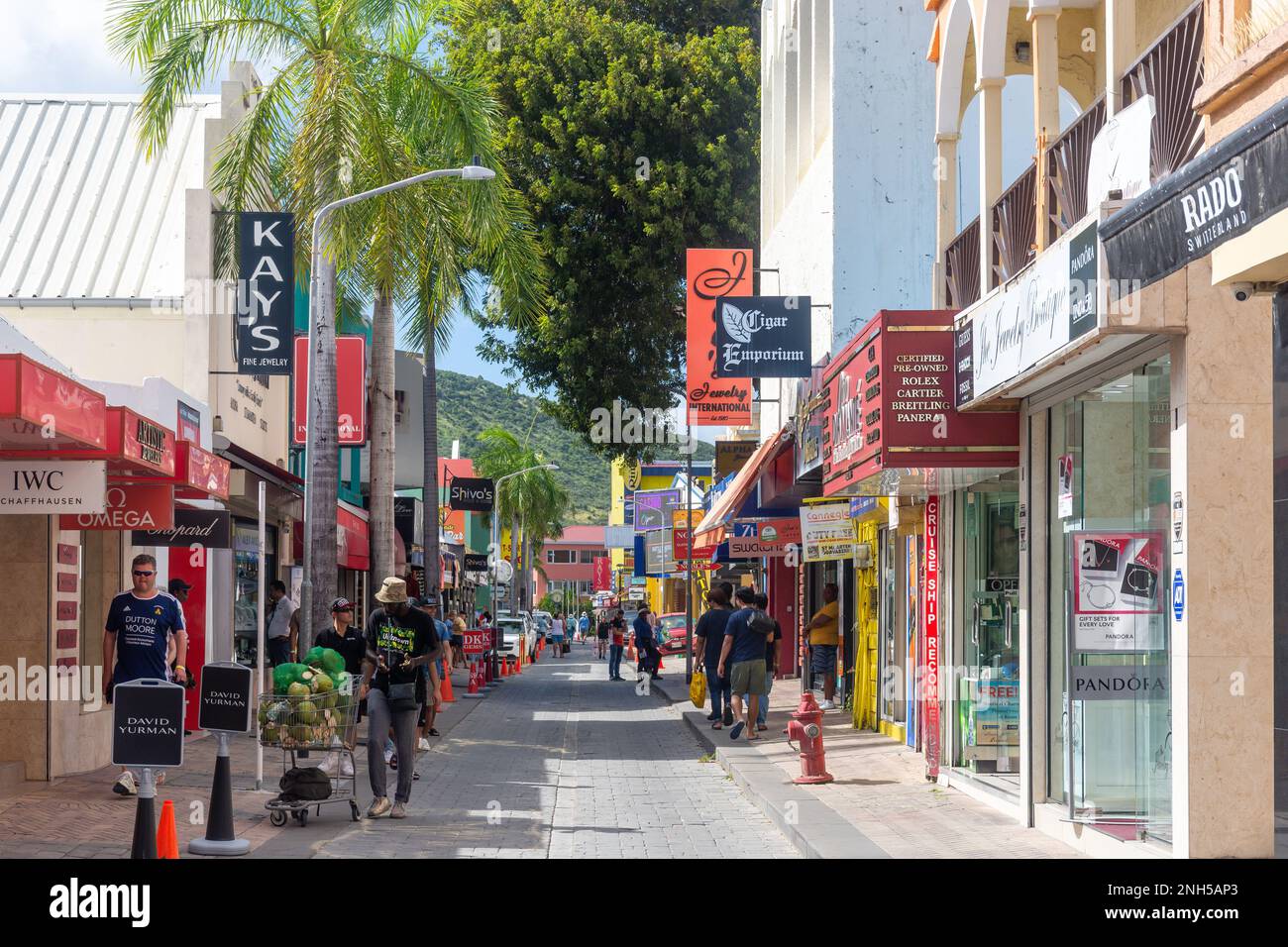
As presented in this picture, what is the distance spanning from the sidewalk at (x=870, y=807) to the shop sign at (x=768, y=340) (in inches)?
202

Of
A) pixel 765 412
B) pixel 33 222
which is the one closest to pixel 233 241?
pixel 33 222

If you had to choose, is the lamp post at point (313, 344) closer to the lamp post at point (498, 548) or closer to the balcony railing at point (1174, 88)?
the balcony railing at point (1174, 88)

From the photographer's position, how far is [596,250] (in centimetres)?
3550

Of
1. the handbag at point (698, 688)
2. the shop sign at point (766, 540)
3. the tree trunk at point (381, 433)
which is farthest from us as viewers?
the shop sign at point (766, 540)

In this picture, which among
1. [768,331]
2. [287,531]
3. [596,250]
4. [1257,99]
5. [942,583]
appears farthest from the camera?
[596,250]

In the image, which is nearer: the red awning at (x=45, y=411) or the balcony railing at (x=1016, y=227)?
the red awning at (x=45, y=411)

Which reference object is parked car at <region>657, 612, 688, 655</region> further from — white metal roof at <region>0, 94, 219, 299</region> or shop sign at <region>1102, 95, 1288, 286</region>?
shop sign at <region>1102, 95, 1288, 286</region>

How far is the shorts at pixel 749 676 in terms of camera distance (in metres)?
19.4

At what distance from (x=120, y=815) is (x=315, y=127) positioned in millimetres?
10215

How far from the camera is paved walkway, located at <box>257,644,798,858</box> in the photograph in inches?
444

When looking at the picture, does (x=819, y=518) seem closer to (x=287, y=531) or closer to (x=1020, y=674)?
(x=1020, y=674)

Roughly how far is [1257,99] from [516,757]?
41.7ft

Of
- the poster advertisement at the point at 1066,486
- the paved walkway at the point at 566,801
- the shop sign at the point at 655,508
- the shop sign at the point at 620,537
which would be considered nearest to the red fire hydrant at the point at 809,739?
the paved walkway at the point at 566,801

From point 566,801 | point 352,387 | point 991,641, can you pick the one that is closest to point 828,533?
point 991,641
